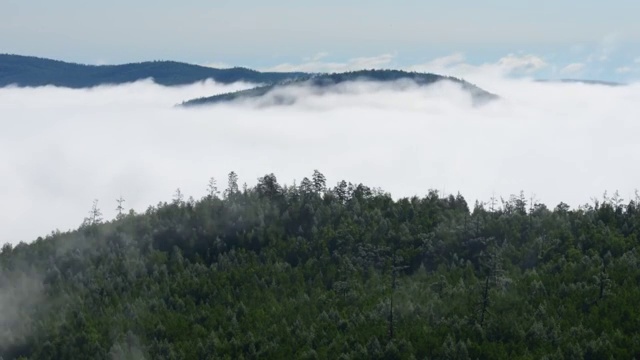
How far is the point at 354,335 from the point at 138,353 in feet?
142

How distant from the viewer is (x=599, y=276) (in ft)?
516

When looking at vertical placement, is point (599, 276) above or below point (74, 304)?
above

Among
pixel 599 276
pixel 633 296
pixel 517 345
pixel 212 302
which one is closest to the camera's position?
pixel 517 345

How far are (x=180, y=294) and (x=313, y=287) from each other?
1261 inches

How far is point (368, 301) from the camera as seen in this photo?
164500 mm

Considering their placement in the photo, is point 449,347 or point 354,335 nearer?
point 449,347

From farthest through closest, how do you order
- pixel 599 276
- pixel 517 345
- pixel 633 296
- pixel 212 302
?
1. pixel 212 302
2. pixel 599 276
3. pixel 633 296
4. pixel 517 345

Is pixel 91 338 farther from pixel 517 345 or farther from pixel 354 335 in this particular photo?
pixel 517 345

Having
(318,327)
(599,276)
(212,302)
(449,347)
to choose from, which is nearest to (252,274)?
(212,302)

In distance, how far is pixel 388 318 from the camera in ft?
496

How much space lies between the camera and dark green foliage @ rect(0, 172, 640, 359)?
454ft

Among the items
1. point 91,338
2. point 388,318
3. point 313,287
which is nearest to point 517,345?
point 388,318

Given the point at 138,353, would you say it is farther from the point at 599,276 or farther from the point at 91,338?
the point at 599,276

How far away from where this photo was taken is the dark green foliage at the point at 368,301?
454 feet
